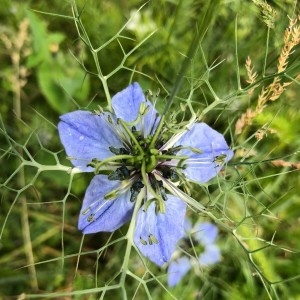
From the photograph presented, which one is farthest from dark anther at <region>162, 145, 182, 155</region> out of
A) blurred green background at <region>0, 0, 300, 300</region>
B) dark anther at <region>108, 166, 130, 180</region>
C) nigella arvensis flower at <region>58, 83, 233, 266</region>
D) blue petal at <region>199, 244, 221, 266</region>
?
blue petal at <region>199, 244, 221, 266</region>

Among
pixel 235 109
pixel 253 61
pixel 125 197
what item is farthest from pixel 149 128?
pixel 253 61

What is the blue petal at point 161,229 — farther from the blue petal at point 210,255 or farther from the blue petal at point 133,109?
the blue petal at point 210,255

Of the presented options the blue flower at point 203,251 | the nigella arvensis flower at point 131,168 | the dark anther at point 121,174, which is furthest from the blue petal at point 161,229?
the blue flower at point 203,251

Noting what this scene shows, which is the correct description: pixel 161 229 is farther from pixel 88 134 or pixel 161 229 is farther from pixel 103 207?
pixel 88 134

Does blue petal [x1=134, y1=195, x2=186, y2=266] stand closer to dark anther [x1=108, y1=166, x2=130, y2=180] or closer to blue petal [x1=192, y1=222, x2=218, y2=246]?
dark anther [x1=108, y1=166, x2=130, y2=180]

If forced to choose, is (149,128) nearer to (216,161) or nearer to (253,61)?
(216,161)

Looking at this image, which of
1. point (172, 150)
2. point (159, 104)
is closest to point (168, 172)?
point (172, 150)
